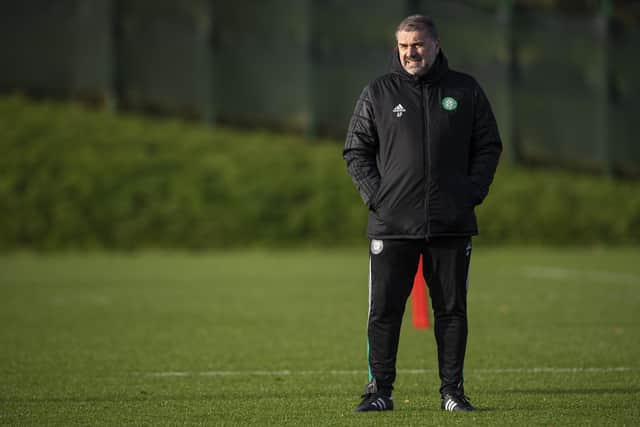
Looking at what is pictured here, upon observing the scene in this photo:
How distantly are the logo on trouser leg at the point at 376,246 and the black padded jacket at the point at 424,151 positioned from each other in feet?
0.15

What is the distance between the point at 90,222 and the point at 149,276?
14.3 ft

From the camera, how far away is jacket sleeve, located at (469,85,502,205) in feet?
21.0

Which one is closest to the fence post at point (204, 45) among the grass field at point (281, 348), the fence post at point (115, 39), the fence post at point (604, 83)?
the fence post at point (115, 39)

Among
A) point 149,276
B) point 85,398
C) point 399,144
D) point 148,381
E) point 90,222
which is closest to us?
point 399,144

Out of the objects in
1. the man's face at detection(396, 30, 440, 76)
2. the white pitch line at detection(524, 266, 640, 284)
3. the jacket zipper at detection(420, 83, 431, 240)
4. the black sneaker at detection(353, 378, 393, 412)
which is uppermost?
the man's face at detection(396, 30, 440, 76)

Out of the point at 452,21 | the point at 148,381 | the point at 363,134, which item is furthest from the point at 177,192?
the point at 363,134

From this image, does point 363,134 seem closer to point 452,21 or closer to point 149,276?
point 149,276

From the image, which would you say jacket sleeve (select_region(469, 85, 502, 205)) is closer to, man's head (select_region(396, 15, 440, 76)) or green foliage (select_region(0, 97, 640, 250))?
man's head (select_region(396, 15, 440, 76))

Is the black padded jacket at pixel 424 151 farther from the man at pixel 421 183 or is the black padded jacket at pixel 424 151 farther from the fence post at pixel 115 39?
the fence post at pixel 115 39

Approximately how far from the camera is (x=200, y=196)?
2067cm

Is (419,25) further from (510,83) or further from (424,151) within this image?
(510,83)

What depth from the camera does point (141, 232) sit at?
2052cm

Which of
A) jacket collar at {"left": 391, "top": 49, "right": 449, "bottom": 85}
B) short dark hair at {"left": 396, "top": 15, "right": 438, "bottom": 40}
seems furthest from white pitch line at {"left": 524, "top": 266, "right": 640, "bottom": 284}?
short dark hair at {"left": 396, "top": 15, "right": 438, "bottom": 40}

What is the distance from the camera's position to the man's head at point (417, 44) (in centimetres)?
627
